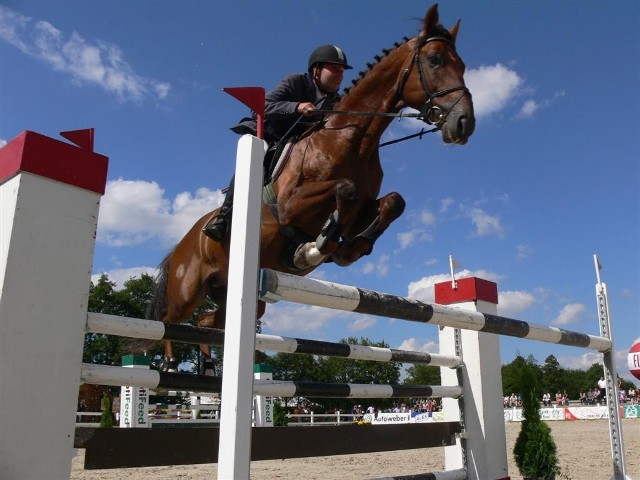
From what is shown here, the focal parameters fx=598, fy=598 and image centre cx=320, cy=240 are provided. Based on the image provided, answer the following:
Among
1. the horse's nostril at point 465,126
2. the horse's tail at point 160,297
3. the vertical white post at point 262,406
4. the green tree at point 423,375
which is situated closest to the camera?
the horse's nostril at point 465,126

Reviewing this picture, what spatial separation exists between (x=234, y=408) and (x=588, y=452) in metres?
7.11

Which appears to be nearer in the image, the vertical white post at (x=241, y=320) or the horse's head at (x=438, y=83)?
the vertical white post at (x=241, y=320)

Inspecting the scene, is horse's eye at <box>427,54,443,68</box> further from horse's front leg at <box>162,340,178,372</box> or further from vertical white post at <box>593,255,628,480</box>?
horse's front leg at <box>162,340,178,372</box>

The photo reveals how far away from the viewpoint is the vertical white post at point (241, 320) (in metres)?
1.42

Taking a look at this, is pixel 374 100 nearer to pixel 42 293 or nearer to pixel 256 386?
pixel 256 386

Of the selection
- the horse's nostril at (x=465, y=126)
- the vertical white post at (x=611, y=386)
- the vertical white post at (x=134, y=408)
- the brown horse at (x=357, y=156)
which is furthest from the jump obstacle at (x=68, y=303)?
the vertical white post at (x=134, y=408)

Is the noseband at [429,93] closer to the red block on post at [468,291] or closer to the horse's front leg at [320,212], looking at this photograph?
the horse's front leg at [320,212]

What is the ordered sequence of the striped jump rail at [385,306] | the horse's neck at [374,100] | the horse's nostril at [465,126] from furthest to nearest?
the horse's neck at [374,100]
the horse's nostril at [465,126]
the striped jump rail at [385,306]

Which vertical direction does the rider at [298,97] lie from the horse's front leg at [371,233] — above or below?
above

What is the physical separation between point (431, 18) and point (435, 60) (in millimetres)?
313

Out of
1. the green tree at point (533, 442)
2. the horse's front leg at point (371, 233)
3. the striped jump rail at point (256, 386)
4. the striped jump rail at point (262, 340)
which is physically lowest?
the green tree at point (533, 442)

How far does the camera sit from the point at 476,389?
3127mm

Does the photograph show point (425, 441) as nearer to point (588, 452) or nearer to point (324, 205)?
point (324, 205)

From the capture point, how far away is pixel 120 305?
109 ft
